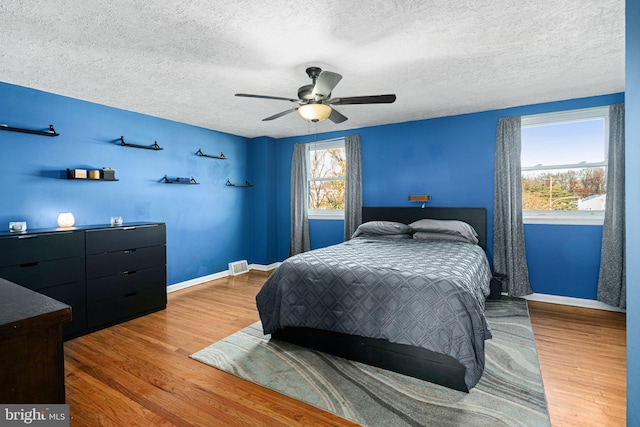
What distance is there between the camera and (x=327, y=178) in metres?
5.61

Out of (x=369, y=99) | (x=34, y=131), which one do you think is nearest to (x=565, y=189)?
(x=369, y=99)

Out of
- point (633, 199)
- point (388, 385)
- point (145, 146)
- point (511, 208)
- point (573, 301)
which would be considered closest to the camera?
point (633, 199)

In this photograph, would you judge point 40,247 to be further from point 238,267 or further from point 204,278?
point 238,267

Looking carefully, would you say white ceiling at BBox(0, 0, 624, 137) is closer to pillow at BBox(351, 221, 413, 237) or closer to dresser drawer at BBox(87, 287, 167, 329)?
pillow at BBox(351, 221, 413, 237)

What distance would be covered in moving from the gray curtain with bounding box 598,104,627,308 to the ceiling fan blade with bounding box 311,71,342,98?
327cm

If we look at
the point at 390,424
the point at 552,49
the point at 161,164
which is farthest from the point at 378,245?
the point at 161,164

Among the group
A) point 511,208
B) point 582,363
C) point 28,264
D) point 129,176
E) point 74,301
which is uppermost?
point 129,176

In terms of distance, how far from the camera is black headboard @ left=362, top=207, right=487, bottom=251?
4242 millimetres

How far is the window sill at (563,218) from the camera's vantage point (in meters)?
3.71

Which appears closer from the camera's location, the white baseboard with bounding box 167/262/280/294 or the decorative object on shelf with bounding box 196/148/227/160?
the white baseboard with bounding box 167/262/280/294

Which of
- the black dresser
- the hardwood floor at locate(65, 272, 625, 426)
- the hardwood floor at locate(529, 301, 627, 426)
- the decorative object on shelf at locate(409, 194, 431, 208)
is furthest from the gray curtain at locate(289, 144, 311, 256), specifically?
the hardwood floor at locate(529, 301, 627, 426)

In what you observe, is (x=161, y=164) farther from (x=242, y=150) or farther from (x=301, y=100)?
(x=301, y=100)

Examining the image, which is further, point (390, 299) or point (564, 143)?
point (564, 143)

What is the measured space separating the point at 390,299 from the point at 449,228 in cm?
211
